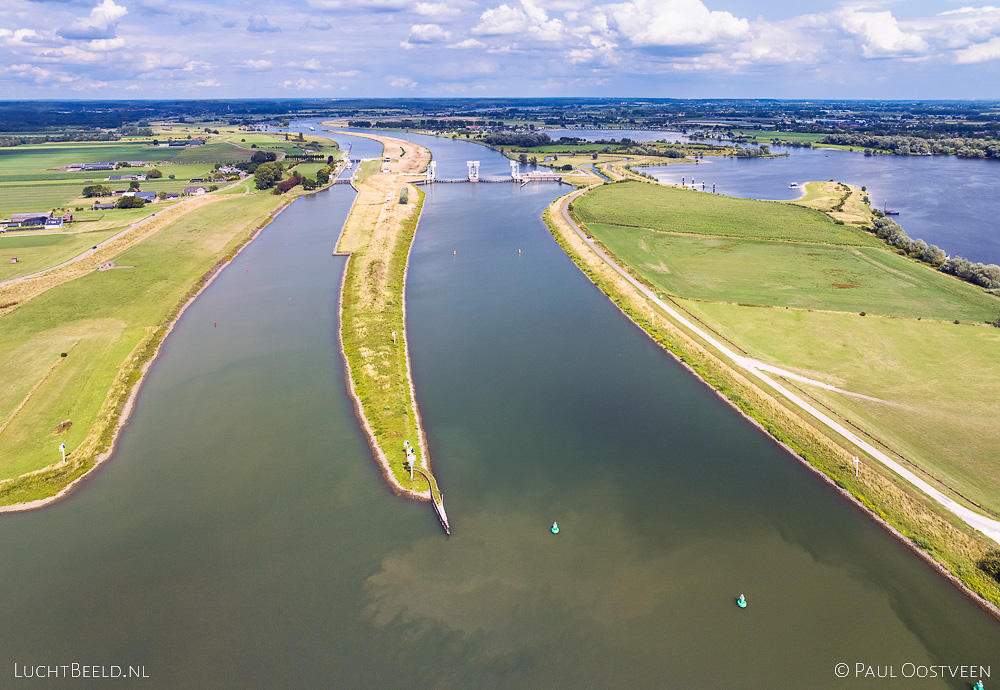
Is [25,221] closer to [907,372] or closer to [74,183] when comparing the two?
[74,183]

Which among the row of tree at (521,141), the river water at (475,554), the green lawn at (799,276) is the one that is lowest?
the river water at (475,554)

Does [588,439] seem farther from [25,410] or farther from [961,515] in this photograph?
[25,410]

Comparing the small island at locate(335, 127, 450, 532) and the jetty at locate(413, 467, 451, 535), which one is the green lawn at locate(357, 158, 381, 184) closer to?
the small island at locate(335, 127, 450, 532)

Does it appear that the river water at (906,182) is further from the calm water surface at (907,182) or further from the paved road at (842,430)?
the paved road at (842,430)

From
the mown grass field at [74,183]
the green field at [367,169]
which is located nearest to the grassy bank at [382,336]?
the mown grass field at [74,183]

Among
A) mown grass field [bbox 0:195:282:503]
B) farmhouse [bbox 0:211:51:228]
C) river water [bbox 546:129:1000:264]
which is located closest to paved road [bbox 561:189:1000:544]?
mown grass field [bbox 0:195:282:503]

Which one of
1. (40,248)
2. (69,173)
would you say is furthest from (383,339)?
(69,173)
